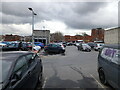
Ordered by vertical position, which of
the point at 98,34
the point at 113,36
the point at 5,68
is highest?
Answer: the point at 98,34

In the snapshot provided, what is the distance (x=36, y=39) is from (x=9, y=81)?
118 feet

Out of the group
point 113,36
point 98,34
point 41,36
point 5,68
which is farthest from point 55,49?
point 98,34

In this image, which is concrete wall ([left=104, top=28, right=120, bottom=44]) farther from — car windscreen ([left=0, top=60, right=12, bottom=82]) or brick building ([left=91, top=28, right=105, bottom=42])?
brick building ([left=91, top=28, right=105, bottom=42])

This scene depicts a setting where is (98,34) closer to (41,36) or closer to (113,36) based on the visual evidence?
(113,36)

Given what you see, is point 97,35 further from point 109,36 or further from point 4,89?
point 4,89

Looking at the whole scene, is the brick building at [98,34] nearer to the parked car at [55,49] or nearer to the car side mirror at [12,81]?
the parked car at [55,49]

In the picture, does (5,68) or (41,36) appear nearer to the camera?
(5,68)

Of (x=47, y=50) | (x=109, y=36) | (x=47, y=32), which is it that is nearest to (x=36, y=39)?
(x=47, y=32)

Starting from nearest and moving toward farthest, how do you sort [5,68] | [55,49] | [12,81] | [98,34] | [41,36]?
1. [12,81]
2. [5,68]
3. [55,49]
4. [41,36]
5. [98,34]

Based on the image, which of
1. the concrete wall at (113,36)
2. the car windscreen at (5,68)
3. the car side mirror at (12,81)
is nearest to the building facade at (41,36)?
the concrete wall at (113,36)

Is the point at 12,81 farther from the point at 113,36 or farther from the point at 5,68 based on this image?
the point at 113,36

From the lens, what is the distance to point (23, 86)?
2857 millimetres

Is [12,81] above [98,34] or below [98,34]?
below

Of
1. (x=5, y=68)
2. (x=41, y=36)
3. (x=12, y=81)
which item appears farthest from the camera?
(x=41, y=36)
